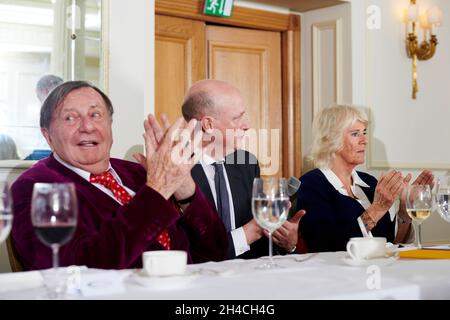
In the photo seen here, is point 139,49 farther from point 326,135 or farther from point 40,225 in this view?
point 40,225

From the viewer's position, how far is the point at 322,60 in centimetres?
479

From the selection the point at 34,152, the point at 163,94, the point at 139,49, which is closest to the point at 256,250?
the point at 34,152

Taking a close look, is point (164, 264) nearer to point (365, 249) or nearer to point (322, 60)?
point (365, 249)

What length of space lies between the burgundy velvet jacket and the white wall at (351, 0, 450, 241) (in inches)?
111

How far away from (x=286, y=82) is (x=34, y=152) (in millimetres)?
2116

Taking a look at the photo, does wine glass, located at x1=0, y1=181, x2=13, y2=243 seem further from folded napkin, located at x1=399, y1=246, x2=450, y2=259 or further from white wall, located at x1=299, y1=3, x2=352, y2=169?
A: white wall, located at x1=299, y1=3, x2=352, y2=169

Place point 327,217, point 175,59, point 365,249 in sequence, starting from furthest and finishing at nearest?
point 175,59
point 327,217
point 365,249

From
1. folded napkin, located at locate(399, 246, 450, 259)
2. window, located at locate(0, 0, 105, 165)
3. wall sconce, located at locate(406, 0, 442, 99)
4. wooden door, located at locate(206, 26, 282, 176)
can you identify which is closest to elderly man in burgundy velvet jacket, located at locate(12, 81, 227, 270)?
folded napkin, located at locate(399, 246, 450, 259)

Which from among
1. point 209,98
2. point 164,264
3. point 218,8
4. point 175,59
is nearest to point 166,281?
point 164,264

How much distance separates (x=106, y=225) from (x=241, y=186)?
1.05 meters

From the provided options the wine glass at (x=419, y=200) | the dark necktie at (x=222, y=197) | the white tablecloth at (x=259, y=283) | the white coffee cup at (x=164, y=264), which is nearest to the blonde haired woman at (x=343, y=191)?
the dark necktie at (x=222, y=197)

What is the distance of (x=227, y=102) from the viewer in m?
2.73

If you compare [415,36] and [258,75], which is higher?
[415,36]

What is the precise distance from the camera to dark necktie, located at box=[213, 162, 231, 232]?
2545mm
